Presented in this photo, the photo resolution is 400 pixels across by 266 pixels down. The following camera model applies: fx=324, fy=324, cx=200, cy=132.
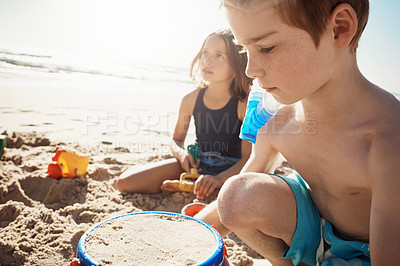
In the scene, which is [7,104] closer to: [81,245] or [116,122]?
[116,122]

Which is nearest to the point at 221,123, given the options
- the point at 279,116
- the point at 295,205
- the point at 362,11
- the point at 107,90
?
the point at 279,116

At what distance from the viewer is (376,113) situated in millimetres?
1011

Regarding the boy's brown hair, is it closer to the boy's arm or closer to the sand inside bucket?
the boy's arm

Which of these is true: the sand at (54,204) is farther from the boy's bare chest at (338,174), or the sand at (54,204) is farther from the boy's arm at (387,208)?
the boy's arm at (387,208)

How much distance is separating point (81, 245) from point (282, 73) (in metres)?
0.77

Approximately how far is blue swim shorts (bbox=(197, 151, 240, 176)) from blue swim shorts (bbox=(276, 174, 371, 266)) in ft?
3.49

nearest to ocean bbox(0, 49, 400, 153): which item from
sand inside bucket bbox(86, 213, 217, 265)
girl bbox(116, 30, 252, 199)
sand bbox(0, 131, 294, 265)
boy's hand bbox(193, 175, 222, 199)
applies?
sand bbox(0, 131, 294, 265)

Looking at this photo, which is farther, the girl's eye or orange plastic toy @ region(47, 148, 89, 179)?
orange plastic toy @ region(47, 148, 89, 179)

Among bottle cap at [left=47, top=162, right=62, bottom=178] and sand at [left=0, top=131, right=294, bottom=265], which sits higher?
bottle cap at [left=47, top=162, right=62, bottom=178]

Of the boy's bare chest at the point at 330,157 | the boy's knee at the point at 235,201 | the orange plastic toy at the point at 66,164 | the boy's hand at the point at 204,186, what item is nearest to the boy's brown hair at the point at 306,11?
the boy's bare chest at the point at 330,157

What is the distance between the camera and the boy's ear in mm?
986

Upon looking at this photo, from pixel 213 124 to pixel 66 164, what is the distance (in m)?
1.10

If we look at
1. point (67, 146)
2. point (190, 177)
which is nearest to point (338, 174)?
point (190, 177)

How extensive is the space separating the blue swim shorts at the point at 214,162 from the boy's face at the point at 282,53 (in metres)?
1.29
